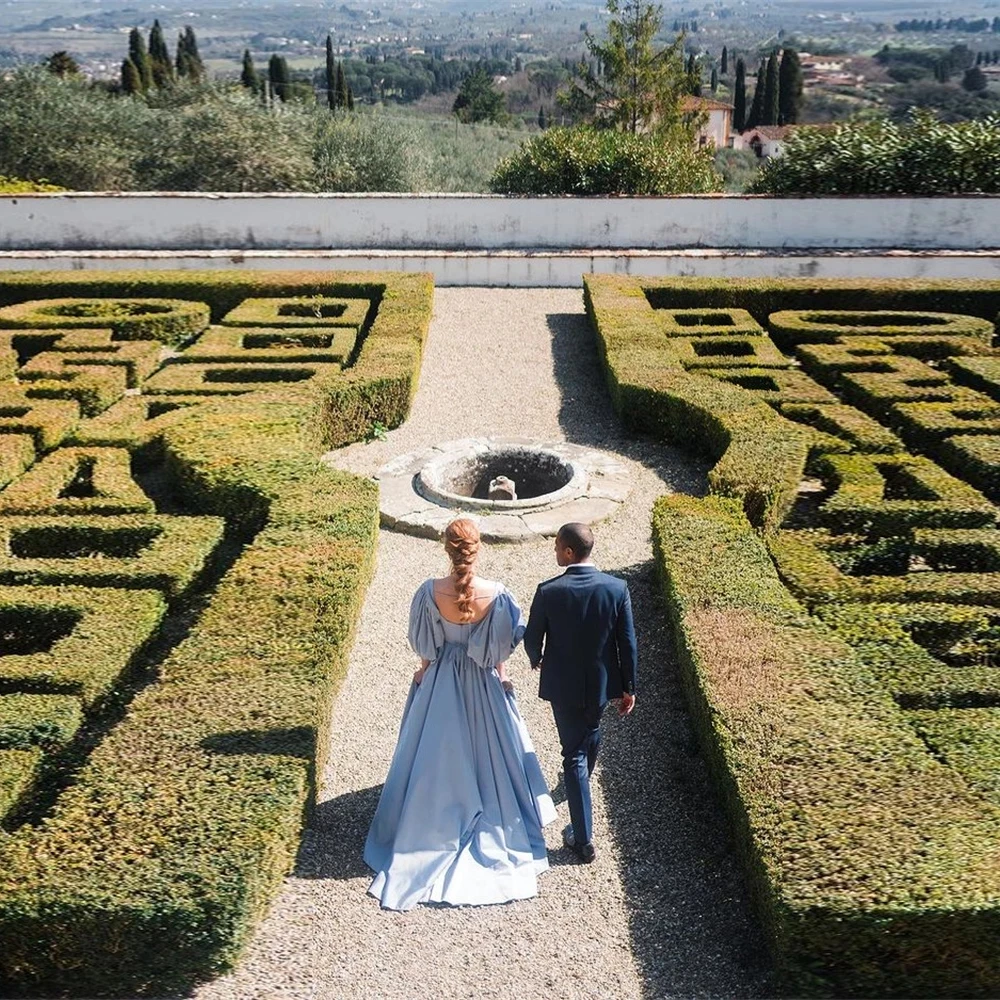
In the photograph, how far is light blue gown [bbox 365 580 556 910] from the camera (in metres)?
6.07

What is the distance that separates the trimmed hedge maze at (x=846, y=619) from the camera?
17.2 feet

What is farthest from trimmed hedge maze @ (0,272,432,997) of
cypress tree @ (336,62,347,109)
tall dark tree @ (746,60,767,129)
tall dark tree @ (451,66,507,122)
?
tall dark tree @ (746,60,767,129)

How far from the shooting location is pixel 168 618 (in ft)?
29.6

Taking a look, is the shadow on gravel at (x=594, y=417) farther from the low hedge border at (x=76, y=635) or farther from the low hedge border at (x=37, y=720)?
the low hedge border at (x=37, y=720)

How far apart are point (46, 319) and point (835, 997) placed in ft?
48.5

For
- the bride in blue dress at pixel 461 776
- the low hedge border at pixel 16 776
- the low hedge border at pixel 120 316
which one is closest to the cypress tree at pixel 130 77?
the low hedge border at pixel 120 316

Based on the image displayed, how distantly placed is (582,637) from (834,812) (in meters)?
1.60

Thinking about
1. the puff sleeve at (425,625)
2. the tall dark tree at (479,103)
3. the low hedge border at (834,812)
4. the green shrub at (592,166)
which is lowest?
the tall dark tree at (479,103)

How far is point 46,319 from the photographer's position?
1641 centimetres

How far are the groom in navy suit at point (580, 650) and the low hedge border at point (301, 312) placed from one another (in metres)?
10.5

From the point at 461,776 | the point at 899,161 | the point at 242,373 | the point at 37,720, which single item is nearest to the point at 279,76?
the point at 899,161

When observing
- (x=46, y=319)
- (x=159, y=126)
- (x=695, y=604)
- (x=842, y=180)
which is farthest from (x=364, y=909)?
(x=159, y=126)

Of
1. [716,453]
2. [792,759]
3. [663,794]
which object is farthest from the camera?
[716,453]

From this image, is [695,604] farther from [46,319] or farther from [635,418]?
[46,319]
